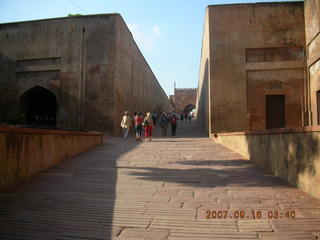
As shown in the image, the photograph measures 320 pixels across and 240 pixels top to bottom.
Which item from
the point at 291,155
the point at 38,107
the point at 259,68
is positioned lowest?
the point at 291,155

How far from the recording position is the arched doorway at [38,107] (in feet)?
50.9

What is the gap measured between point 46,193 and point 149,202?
5.28ft

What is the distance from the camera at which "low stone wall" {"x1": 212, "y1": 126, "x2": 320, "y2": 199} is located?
3309 mm

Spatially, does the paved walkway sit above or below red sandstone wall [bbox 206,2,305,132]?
below

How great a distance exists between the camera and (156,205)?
10.5ft

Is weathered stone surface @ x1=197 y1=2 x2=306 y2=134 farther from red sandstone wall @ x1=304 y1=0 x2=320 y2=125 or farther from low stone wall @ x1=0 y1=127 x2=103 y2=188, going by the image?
low stone wall @ x1=0 y1=127 x2=103 y2=188

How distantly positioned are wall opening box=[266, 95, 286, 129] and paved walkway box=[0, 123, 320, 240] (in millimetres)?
8560

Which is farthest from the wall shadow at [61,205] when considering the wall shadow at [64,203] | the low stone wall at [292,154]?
the low stone wall at [292,154]

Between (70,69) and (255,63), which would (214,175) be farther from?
(70,69)

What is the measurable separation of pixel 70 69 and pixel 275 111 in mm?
11274

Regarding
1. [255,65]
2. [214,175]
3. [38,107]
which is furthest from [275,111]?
[38,107]

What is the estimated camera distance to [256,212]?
2.93 m

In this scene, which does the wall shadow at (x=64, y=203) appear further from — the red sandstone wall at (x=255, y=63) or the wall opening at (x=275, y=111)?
the wall opening at (x=275, y=111)

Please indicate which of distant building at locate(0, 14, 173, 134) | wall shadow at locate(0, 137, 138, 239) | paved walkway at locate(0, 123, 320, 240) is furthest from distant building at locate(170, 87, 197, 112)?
wall shadow at locate(0, 137, 138, 239)
